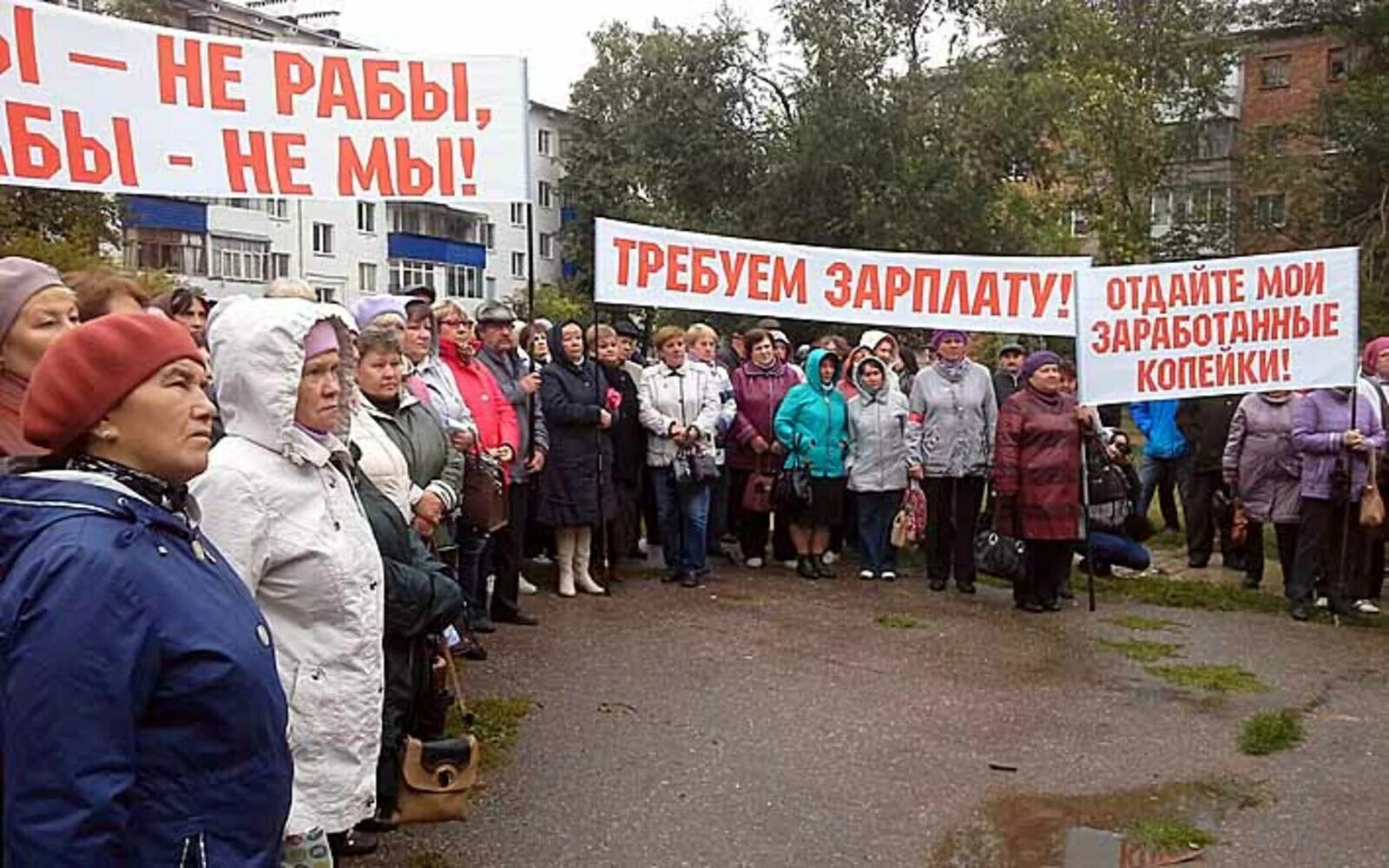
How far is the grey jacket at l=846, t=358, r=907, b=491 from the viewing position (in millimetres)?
10117

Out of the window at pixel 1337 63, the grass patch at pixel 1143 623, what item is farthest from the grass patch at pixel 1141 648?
the window at pixel 1337 63

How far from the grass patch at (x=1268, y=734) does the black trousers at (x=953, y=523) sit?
316cm

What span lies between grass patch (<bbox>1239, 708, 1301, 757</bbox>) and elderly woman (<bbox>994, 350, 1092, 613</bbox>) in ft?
7.83

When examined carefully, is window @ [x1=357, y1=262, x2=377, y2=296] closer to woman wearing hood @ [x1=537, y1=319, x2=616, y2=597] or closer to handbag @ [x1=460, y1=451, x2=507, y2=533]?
woman wearing hood @ [x1=537, y1=319, x2=616, y2=597]

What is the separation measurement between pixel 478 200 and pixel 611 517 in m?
3.23

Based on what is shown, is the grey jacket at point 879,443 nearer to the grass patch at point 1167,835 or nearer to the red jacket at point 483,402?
the red jacket at point 483,402

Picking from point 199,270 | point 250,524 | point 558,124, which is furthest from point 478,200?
point 558,124

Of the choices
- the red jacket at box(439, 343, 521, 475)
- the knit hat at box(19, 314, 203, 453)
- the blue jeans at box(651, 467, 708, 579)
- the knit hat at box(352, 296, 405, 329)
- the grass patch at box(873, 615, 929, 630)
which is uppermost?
the knit hat at box(352, 296, 405, 329)

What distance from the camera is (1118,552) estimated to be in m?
10.3

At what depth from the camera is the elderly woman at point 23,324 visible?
127 inches

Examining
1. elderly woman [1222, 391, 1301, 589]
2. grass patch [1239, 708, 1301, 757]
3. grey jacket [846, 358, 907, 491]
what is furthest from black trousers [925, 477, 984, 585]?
grass patch [1239, 708, 1301, 757]

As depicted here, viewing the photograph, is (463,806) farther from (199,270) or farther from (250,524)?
(199,270)

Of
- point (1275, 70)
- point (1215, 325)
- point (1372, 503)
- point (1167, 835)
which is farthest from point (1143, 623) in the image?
point (1275, 70)

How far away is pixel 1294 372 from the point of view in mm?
9031
